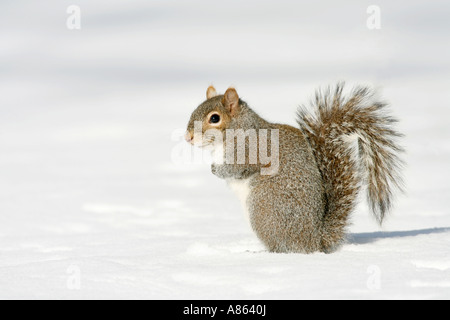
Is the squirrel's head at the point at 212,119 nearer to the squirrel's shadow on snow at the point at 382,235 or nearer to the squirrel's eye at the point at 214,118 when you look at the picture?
the squirrel's eye at the point at 214,118

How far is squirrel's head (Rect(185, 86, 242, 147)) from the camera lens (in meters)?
5.52

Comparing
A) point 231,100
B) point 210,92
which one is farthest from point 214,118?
point 210,92

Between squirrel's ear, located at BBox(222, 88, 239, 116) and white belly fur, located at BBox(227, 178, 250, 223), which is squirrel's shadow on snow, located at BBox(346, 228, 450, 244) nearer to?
white belly fur, located at BBox(227, 178, 250, 223)

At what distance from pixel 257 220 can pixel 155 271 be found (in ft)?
3.26

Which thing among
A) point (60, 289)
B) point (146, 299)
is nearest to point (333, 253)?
point (146, 299)

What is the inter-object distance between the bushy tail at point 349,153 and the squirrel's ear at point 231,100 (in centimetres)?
57

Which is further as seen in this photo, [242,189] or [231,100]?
[231,100]

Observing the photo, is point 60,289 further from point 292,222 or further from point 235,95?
point 235,95

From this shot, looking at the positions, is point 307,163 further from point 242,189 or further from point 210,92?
point 210,92

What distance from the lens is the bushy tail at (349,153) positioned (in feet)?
17.6

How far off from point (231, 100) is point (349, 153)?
109 centimetres

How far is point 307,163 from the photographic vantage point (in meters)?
5.29

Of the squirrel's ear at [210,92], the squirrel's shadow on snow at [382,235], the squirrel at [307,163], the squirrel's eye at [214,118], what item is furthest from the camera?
the squirrel's ear at [210,92]

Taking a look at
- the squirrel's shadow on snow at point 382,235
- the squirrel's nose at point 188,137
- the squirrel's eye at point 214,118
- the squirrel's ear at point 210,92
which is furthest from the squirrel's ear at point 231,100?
the squirrel's shadow on snow at point 382,235
